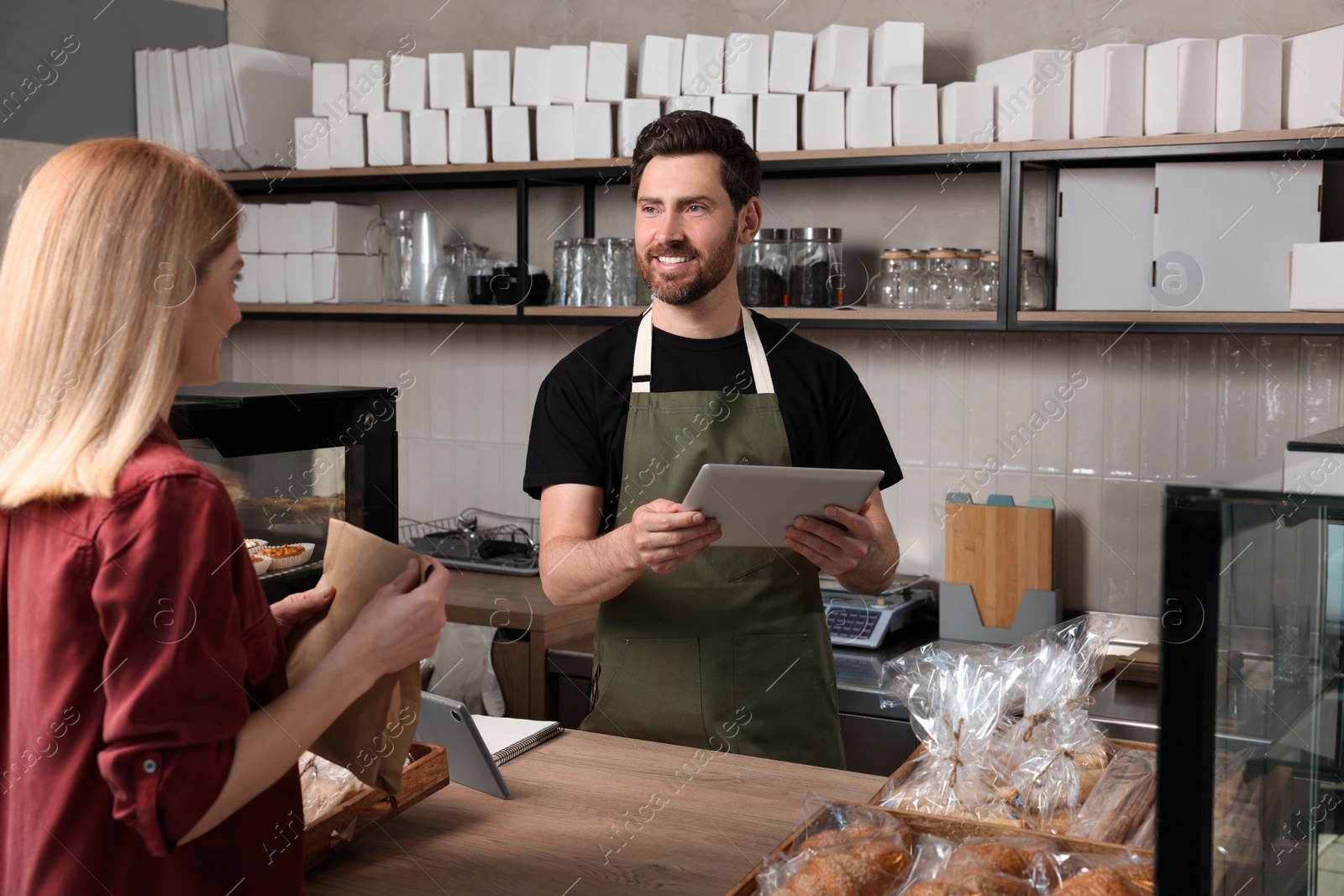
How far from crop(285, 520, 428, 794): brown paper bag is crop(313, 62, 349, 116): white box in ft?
9.06

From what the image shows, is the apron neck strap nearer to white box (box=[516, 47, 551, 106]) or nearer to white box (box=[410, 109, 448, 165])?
white box (box=[516, 47, 551, 106])

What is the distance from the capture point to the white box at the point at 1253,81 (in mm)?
2482

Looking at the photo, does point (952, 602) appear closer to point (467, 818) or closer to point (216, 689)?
point (467, 818)

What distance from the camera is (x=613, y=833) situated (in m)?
1.45

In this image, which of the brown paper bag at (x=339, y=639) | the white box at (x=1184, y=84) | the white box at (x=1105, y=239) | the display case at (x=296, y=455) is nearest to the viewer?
the brown paper bag at (x=339, y=639)

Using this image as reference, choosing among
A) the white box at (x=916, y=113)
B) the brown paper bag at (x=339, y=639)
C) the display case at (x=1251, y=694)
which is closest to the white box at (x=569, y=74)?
the white box at (x=916, y=113)

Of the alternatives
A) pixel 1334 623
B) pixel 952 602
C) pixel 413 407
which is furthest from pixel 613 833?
pixel 413 407

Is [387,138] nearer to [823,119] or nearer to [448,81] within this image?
[448,81]

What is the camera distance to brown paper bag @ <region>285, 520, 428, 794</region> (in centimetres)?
108

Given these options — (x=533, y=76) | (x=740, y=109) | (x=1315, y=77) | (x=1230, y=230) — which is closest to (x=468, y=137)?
(x=533, y=76)

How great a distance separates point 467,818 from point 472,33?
2.79 m

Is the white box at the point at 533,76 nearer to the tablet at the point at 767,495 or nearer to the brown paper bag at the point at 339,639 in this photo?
the tablet at the point at 767,495

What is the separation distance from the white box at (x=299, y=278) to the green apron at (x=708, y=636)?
1.89 metres

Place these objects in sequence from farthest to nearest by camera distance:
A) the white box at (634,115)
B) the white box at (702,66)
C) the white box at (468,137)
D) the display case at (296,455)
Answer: the white box at (468,137) < the white box at (634,115) < the white box at (702,66) < the display case at (296,455)
